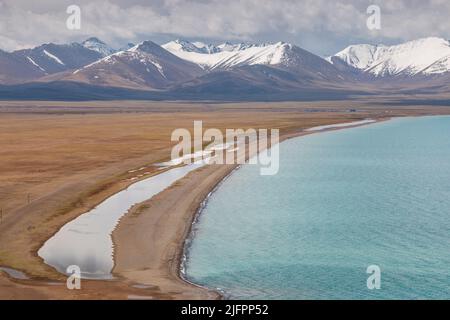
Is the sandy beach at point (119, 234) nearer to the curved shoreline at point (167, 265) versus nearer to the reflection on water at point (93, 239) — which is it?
the curved shoreline at point (167, 265)

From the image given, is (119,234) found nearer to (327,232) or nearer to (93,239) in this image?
(93,239)

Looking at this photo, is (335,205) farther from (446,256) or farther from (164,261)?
(164,261)

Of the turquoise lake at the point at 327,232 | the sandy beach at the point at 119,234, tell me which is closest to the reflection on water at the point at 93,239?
the sandy beach at the point at 119,234

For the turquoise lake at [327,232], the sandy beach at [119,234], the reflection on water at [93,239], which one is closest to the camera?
the sandy beach at [119,234]

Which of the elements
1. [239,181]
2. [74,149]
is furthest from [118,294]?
[74,149]

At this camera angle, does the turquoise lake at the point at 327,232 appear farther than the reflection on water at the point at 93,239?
No

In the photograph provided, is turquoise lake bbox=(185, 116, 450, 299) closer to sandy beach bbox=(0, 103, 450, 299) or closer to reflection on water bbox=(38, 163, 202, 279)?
sandy beach bbox=(0, 103, 450, 299)

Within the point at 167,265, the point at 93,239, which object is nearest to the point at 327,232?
the point at 167,265

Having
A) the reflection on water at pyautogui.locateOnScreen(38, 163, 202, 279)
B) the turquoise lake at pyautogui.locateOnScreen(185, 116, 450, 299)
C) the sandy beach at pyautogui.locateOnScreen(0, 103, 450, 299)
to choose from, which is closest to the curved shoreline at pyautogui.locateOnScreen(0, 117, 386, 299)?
the sandy beach at pyautogui.locateOnScreen(0, 103, 450, 299)
